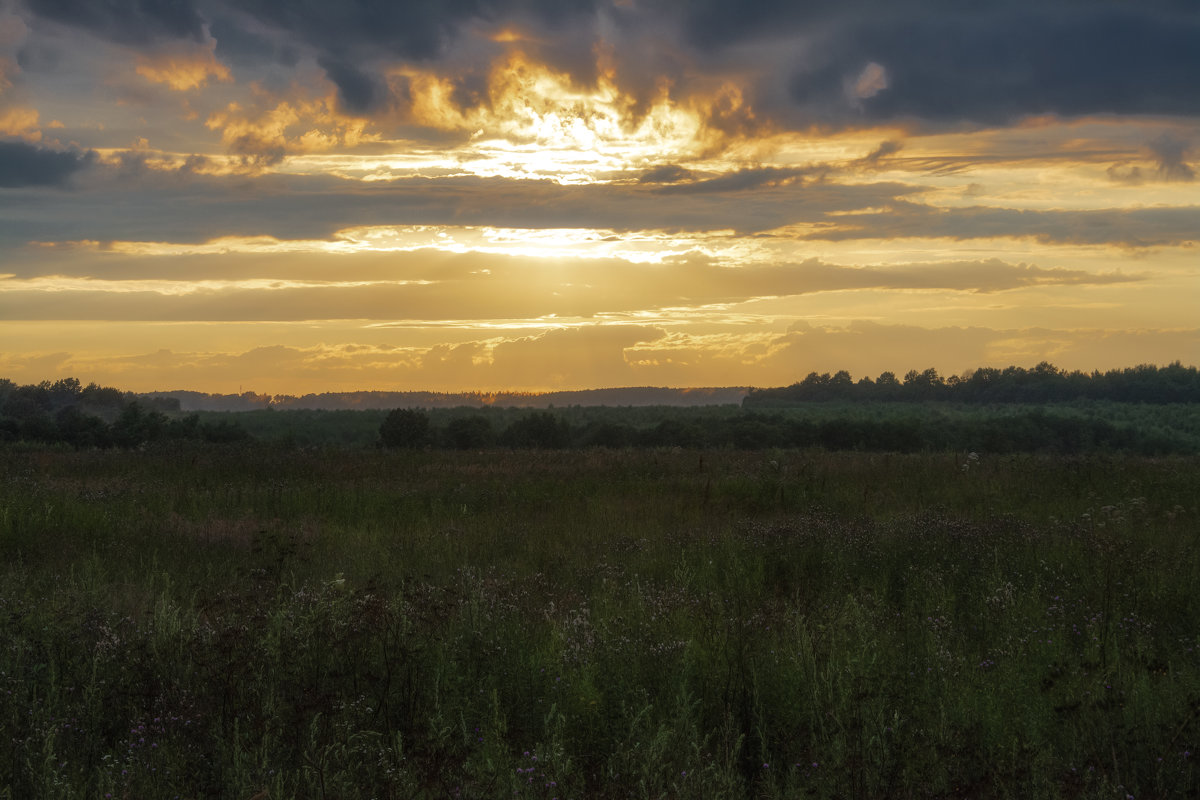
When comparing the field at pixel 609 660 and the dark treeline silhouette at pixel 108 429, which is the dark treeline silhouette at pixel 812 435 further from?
the field at pixel 609 660

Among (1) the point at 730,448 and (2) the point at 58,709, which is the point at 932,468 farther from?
(2) the point at 58,709

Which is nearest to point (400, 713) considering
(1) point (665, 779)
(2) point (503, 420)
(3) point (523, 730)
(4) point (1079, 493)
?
(3) point (523, 730)

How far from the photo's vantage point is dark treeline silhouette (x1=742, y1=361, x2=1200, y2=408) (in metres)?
79.7

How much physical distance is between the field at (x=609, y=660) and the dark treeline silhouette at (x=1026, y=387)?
79.5m

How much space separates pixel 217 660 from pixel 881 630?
508 cm

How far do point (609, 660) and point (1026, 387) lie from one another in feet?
304

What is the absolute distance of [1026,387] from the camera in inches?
3425

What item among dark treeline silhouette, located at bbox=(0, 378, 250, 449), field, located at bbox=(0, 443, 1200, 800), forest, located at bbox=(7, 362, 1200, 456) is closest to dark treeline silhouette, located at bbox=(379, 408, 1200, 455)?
forest, located at bbox=(7, 362, 1200, 456)

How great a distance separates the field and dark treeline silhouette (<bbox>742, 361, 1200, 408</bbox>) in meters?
79.5

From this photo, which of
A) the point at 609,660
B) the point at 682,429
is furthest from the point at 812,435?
the point at 609,660

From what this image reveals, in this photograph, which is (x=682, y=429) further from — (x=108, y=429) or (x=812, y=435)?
(x=108, y=429)

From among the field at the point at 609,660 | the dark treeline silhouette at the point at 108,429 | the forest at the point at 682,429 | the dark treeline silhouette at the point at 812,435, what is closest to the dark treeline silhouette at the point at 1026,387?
the forest at the point at 682,429

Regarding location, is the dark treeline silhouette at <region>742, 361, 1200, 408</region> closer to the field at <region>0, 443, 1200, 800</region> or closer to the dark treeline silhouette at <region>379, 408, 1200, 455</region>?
the dark treeline silhouette at <region>379, 408, 1200, 455</region>

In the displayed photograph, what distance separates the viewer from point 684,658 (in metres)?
5.63
